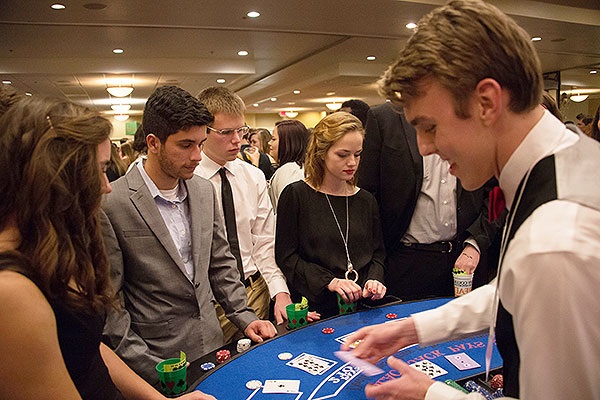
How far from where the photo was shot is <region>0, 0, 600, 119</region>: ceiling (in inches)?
241

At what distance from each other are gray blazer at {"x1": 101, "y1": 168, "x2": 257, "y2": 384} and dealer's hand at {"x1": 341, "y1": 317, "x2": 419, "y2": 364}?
792 mm

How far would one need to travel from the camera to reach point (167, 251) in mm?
1945

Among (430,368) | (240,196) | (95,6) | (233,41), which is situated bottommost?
(430,368)

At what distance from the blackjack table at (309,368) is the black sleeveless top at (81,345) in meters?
0.31

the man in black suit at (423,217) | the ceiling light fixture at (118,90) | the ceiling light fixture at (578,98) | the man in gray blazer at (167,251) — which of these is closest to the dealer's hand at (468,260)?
the man in black suit at (423,217)

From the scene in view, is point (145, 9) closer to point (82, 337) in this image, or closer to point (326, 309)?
point (326, 309)

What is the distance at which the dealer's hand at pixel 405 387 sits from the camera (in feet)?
3.81

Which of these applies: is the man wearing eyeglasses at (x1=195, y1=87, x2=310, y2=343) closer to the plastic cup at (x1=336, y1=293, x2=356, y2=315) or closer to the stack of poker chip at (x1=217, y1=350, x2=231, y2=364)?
the plastic cup at (x1=336, y1=293, x2=356, y2=315)

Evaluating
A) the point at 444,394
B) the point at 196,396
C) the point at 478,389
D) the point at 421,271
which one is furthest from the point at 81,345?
the point at 421,271

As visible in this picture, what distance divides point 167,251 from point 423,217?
143cm

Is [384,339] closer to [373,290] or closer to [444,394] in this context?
[444,394]

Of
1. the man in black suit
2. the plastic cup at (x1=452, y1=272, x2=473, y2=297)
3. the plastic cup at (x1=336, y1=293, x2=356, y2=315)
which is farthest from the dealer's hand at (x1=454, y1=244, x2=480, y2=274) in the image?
the plastic cup at (x1=336, y1=293, x2=356, y2=315)

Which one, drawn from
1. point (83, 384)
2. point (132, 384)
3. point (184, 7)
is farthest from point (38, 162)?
point (184, 7)

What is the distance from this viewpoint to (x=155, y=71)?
33.1ft
